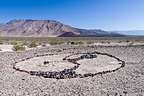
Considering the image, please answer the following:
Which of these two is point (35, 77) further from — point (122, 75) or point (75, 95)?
point (122, 75)

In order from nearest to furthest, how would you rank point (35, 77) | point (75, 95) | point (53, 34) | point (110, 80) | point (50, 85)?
point (75, 95) < point (50, 85) < point (110, 80) < point (35, 77) < point (53, 34)

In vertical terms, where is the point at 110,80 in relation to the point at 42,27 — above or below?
below

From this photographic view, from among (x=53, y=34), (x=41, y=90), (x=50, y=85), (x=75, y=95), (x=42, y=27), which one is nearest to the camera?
(x=75, y=95)

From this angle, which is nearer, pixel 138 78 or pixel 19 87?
pixel 19 87

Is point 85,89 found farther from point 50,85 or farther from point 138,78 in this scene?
point 138,78

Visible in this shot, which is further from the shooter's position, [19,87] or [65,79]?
[65,79]

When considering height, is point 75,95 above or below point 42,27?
below

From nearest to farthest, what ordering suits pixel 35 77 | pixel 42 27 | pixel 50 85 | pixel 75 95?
pixel 75 95 < pixel 50 85 < pixel 35 77 < pixel 42 27

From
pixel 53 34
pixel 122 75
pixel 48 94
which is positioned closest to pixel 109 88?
pixel 122 75

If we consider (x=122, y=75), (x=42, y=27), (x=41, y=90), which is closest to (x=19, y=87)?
(x=41, y=90)
